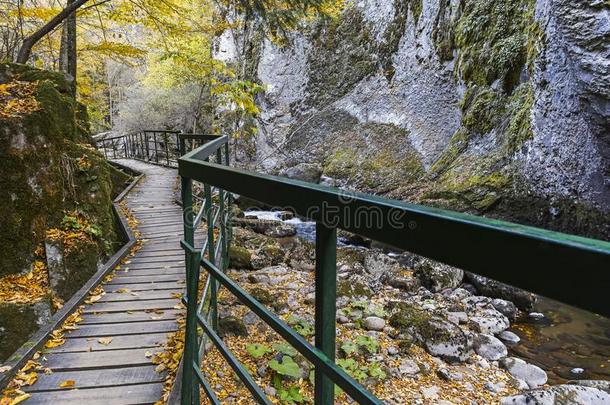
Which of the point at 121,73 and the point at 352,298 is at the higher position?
the point at 121,73

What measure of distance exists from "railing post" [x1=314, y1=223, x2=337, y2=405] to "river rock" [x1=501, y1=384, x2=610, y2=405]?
3082 millimetres

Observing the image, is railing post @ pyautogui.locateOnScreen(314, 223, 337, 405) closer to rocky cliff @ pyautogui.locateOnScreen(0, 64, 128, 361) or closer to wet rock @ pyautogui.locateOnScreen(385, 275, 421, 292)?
rocky cliff @ pyautogui.locateOnScreen(0, 64, 128, 361)

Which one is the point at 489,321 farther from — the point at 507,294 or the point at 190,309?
the point at 190,309

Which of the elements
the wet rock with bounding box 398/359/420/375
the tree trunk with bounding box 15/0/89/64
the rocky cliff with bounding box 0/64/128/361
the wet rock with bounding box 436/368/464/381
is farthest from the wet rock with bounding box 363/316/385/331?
the tree trunk with bounding box 15/0/89/64

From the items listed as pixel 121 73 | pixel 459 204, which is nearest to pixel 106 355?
pixel 459 204

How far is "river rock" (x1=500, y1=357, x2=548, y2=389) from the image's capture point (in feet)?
13.4

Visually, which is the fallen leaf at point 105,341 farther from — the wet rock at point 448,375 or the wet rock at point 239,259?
the wet rock at point 448,375

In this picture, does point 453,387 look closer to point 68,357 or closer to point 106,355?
point 106,355

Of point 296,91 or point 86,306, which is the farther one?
point 296,91

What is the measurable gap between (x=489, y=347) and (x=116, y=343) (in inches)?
154

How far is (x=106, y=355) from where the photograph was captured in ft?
10.1

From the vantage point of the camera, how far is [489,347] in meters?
4.62

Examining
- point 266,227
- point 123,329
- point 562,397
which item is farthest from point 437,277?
point 123,329

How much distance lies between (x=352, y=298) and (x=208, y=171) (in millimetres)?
4196
